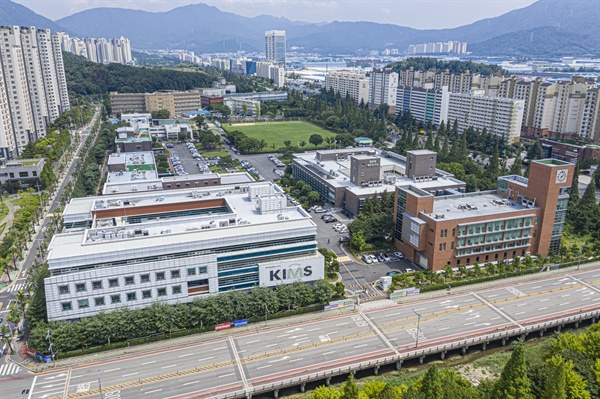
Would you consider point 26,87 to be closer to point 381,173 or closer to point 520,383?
point 381,173

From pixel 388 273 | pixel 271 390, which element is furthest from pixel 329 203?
pixel 271 390

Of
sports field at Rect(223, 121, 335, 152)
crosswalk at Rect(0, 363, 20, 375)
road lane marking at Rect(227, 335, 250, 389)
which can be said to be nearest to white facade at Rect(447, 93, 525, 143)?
sports field at Rect(223, 121, 335, 152)

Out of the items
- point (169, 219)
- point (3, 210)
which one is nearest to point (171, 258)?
point (169, 219)

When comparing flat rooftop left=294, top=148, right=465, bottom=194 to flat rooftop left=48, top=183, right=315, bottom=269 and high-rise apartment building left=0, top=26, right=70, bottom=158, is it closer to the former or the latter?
flat rooftop left=48, top=183, right=315, bottom=269

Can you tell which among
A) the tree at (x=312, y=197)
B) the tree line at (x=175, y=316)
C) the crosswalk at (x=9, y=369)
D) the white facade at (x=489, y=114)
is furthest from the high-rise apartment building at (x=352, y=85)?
the crosswalk at (x=9, y=369)

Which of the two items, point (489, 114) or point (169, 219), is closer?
point (169, 219)

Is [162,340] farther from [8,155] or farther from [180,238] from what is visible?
[8,155]

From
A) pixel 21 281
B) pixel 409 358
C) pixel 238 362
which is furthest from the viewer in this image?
pixel 21 281
